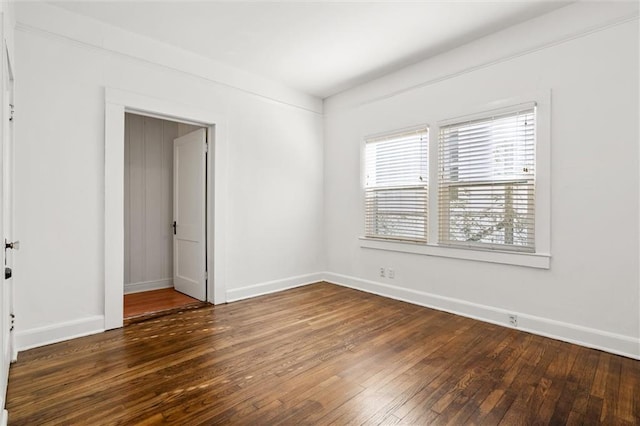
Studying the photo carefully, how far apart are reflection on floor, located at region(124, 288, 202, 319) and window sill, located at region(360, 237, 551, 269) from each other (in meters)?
2.55

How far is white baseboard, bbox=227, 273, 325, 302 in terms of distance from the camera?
4.35 meters

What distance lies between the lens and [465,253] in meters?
3.74

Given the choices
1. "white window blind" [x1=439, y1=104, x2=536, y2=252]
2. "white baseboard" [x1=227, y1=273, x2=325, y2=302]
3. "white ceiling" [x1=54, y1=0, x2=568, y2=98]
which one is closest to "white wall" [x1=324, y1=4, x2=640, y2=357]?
"white window blind" [x1=439, y1=104, x2=536, y2=252]

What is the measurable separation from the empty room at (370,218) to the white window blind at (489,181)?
0.02 metres

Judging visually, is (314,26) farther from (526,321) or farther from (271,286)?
(526,321)

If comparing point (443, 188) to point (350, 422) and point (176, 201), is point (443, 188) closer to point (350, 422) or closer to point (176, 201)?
point (350, 422)

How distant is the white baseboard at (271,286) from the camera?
435 cm

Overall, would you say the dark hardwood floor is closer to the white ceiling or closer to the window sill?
the window sill

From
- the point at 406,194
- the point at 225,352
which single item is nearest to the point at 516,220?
the point at 406,194

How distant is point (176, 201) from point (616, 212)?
5054 millimetres

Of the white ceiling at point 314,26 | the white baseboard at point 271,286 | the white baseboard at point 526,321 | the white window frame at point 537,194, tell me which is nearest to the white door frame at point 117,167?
the white baseboard at point 271,286

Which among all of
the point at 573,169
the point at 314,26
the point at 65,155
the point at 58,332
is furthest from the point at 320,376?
the point at 314,26

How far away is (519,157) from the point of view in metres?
3.35

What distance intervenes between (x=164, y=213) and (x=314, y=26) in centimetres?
357
